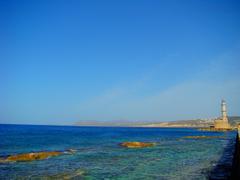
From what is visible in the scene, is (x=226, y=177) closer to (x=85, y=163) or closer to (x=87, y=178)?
(x=87, y=178)

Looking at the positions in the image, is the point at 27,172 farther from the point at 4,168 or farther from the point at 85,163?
the point at 85,163

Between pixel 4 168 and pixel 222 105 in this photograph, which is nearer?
pixel 4 168

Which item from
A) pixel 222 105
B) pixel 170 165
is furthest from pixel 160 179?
pixel 222 105

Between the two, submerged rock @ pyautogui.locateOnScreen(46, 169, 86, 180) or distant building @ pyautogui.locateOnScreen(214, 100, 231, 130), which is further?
distant building @ pyautogui.locateOnScreen(214, 100, 231, 130)

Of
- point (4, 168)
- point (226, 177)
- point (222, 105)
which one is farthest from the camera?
point (222, 105)

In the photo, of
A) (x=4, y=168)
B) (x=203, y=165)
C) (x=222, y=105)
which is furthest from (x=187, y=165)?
(x=222, y=105)

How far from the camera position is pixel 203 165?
27.2 m

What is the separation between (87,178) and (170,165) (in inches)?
368

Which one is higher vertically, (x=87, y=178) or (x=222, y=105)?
(x=222, y=105)

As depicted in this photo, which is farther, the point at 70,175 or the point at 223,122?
the point at 223,122

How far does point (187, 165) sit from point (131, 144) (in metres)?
23.1

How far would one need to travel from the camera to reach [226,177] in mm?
20578

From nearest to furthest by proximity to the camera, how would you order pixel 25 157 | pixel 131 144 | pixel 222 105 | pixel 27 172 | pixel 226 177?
1. pixel 226 177
2. pixel 27 172
3. pixel 25 157
4. pixel 131 144
5. pixel 222 105

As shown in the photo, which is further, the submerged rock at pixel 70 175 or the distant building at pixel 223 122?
the distant building at pixel 223 122
